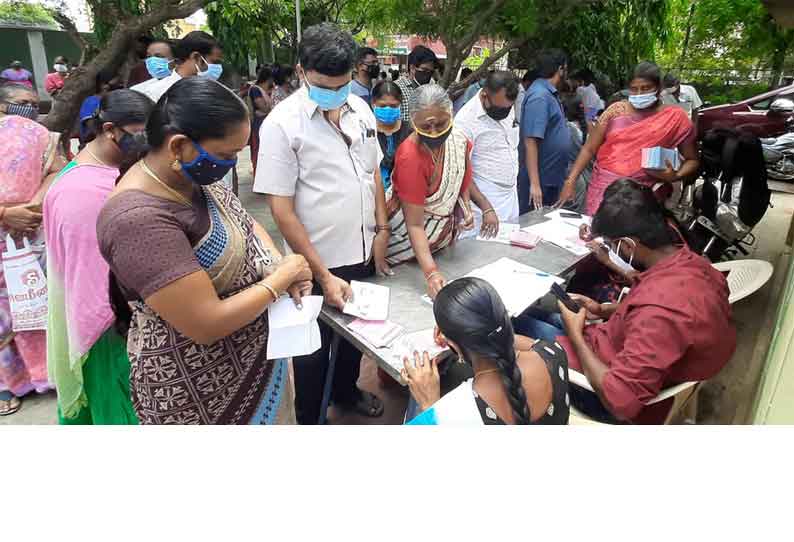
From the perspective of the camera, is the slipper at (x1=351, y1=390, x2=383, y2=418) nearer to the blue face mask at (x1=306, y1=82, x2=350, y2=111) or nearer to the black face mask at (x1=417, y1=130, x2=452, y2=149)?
the black face mask at (x1=417, y1=130, x2=452, y2=149)

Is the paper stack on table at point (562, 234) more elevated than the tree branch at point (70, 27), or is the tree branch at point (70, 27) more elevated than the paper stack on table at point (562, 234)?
the tree branch at point (70, 27)

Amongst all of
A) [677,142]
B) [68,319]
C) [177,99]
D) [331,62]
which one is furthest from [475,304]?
[677,142]

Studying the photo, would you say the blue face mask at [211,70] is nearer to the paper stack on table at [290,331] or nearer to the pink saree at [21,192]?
the pink saree at [21,192]

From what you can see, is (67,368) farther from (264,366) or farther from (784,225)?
(784,225)

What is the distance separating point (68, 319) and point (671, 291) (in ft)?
6.49

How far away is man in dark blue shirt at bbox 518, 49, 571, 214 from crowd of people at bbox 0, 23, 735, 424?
748mm

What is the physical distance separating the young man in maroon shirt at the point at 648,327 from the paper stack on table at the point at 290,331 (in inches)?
39.5

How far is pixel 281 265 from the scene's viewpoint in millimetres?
1442

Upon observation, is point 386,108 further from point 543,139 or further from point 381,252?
point 381,252

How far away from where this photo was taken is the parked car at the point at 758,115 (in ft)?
27.0

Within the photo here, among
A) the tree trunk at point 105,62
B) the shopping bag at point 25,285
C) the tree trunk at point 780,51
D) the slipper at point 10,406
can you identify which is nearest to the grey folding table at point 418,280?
the shopping bag at point 25,285

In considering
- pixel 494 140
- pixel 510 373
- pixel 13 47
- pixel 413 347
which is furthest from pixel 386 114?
pixel 13 47

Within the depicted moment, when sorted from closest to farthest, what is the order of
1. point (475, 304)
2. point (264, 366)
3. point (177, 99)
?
1. point (177, 99)
2. point (475, 304)
3. point (264, 366)

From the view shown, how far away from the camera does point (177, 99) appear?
3.86ft
